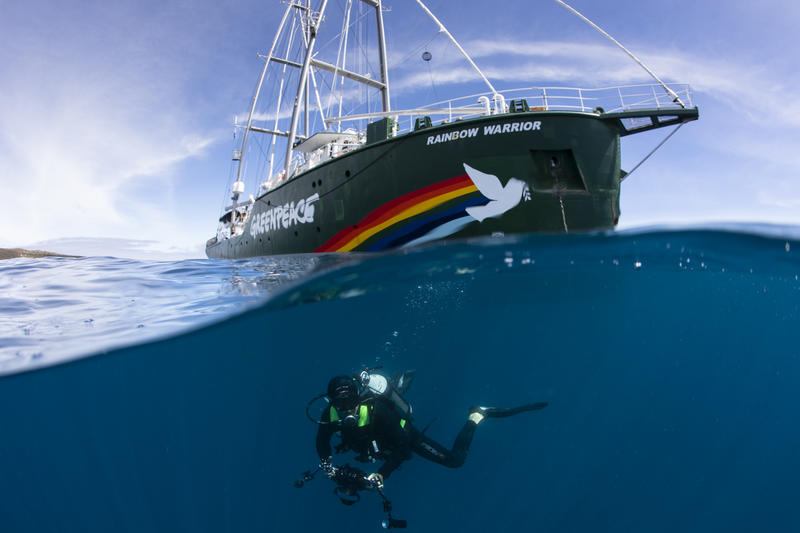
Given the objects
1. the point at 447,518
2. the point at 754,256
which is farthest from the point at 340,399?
the point at 447,518

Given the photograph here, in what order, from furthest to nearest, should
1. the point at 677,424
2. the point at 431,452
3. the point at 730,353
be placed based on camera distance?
the point at 677,424
the point at 730,353
the point at 431,452

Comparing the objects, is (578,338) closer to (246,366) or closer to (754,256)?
(754,256)

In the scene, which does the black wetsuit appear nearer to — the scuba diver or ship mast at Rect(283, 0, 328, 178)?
the scuba diver

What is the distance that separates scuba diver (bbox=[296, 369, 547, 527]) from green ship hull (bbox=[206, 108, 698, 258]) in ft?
18.2

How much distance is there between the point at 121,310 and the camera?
7.02 metres

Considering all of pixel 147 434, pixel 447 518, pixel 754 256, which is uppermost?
pixel 754 256

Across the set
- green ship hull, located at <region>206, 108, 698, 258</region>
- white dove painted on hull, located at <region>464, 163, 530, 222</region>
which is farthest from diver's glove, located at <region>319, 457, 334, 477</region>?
white dove painted on hull, located at <region>464, 163, 530, 222</region>

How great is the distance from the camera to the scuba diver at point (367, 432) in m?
5.02

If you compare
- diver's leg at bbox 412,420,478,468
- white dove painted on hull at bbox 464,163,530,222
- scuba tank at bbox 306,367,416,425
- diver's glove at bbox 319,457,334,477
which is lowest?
diver's leg at bbox 412,420,478,468

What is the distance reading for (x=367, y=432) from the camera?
5340 millimetres

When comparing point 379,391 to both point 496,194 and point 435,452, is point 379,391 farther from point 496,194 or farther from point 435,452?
point 496,194

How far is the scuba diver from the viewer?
502 centimetres

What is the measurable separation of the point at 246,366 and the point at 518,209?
27.9 feet

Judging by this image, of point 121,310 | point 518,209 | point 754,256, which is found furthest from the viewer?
point 518,209
